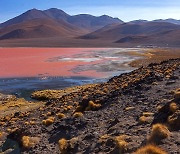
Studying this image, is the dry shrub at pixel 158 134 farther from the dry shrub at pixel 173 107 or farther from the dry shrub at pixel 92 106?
the dry shrub at pixel 92 106

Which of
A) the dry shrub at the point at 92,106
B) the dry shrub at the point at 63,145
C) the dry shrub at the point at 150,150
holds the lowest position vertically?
the dry shrub at the point at 63,145

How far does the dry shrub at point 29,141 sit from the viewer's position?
41.9 feet

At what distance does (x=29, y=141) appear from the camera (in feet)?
42.6

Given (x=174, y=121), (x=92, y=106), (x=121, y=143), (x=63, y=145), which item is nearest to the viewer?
(x=121, y=143)

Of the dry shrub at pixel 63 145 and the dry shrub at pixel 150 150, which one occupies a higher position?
the dry shrub at pixel 150 150

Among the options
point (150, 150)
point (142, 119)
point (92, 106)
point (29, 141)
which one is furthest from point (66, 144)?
point (92, 106)

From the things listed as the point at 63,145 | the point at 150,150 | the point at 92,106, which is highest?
the point at 150,150

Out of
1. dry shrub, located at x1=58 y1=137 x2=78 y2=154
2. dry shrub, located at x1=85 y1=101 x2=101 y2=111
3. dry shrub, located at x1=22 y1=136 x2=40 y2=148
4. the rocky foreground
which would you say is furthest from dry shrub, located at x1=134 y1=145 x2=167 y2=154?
dry shrub, located at x1=85 y1=101 x2=101 y2=111

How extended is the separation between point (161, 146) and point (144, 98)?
6.47 metres

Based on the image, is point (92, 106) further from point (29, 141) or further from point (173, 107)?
point (173, 107)

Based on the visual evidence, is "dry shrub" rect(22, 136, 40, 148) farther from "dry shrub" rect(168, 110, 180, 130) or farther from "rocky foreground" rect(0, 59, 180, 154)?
"dry shrub" rect(168, 110, 180, 130)

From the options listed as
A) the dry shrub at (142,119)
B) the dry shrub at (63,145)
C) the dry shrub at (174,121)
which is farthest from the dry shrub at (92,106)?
the dry shrub at (174,121)

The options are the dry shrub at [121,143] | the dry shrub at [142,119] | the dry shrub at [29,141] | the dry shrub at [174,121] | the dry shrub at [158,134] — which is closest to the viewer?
the dry shrub at [158,134]

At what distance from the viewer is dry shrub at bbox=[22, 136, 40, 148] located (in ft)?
41.9
